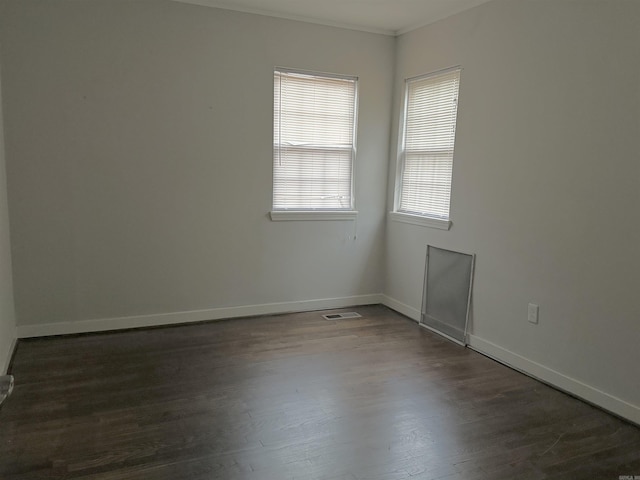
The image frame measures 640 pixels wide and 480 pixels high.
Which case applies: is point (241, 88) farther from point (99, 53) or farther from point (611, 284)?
point (611, 284)

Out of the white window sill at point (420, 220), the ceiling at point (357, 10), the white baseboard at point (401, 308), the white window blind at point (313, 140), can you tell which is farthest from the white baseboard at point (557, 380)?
the ceiling at point (357, 10)

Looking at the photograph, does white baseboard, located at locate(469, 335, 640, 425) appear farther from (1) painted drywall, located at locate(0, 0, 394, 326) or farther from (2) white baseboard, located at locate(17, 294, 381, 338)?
(1) painted drywall, located at locate(0, 0, 394, 326)

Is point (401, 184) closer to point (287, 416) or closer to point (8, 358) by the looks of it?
point (287, 416)

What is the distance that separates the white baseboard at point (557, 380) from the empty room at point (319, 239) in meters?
0.01

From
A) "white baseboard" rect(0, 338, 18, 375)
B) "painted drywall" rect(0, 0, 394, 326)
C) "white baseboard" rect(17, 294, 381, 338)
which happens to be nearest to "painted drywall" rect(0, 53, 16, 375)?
"white baseboard" rect(0, 338, 18, 375)

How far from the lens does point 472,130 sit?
142 inches

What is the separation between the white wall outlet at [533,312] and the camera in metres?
3.14

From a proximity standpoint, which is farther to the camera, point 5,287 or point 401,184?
point 401,184

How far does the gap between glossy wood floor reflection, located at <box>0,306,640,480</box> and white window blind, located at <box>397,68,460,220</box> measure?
126cm

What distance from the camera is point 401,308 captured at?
449 cm

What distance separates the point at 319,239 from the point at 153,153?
1612mm

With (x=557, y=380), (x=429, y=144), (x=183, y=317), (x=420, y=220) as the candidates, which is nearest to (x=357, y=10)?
(x=429, y=144)

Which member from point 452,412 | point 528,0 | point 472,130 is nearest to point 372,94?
point 472,130

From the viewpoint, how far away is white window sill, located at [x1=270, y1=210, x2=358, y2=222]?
4.22 meters
